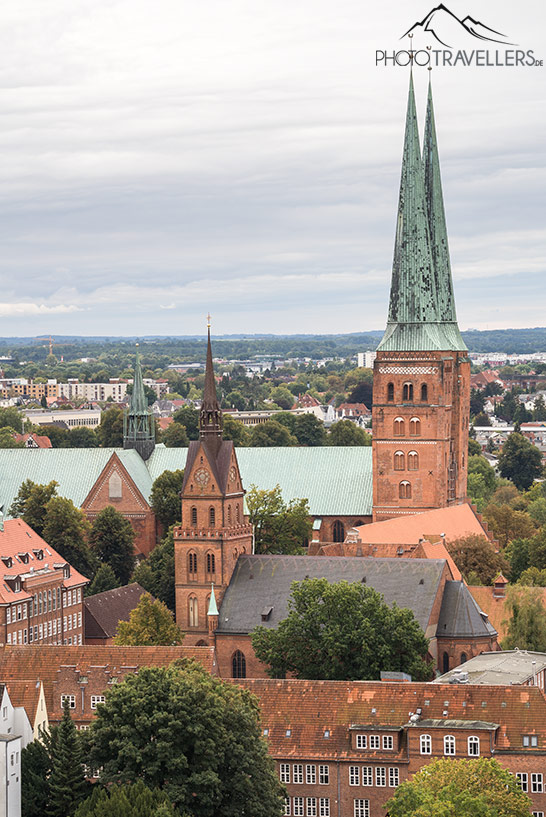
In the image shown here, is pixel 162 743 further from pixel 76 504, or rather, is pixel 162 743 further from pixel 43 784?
pixel 76 504

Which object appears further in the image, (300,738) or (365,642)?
(365,642)

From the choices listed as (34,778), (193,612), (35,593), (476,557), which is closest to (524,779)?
(34,778)

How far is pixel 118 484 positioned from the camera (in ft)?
499

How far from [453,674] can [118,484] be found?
6337 centimetres

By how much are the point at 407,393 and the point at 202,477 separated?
2838cm

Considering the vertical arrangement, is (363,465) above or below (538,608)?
above

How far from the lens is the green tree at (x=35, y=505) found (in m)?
144

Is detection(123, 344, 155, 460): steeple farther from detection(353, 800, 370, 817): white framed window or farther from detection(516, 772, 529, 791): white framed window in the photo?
detection(516, 772, 529, 791): white framed window

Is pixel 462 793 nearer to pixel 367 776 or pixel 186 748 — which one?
pixel 186 748

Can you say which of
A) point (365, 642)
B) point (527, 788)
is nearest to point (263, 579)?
point (365, 642)

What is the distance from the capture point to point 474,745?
3223 inches

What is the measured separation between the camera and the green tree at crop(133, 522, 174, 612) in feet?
426

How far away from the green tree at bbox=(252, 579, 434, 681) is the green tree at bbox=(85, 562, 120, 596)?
34015mm

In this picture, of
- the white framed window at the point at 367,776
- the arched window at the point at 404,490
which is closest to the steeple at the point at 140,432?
the arched window at the point at 404,490
